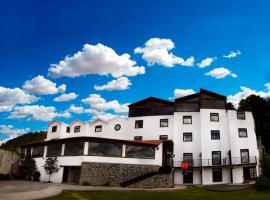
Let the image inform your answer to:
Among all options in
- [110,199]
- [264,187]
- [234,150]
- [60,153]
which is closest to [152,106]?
[234,150]

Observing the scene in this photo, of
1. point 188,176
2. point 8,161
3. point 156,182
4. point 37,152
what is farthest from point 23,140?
point 156,182

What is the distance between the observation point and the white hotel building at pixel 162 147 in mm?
29203

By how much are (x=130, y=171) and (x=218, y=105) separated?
1645cm

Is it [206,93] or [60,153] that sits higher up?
[206,93]

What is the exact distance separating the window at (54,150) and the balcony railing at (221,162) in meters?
15.1

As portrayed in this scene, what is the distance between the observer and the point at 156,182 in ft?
92.8

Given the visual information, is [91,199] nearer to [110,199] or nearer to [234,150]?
[110,199]

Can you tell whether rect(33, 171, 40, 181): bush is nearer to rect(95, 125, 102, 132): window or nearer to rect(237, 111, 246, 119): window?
rect(95, 125, 102, 132): window

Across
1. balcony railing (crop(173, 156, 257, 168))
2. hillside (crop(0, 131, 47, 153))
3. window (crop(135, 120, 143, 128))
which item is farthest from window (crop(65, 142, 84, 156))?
hillside (crop(0, 131, 47, 153))

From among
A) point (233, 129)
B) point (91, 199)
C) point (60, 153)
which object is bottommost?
point (91, 199)

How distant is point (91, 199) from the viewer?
18.3 m

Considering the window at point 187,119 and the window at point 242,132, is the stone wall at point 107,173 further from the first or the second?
the window at point 242,132

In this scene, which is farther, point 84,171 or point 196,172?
point 196,172

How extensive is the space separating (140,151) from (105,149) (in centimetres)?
444
